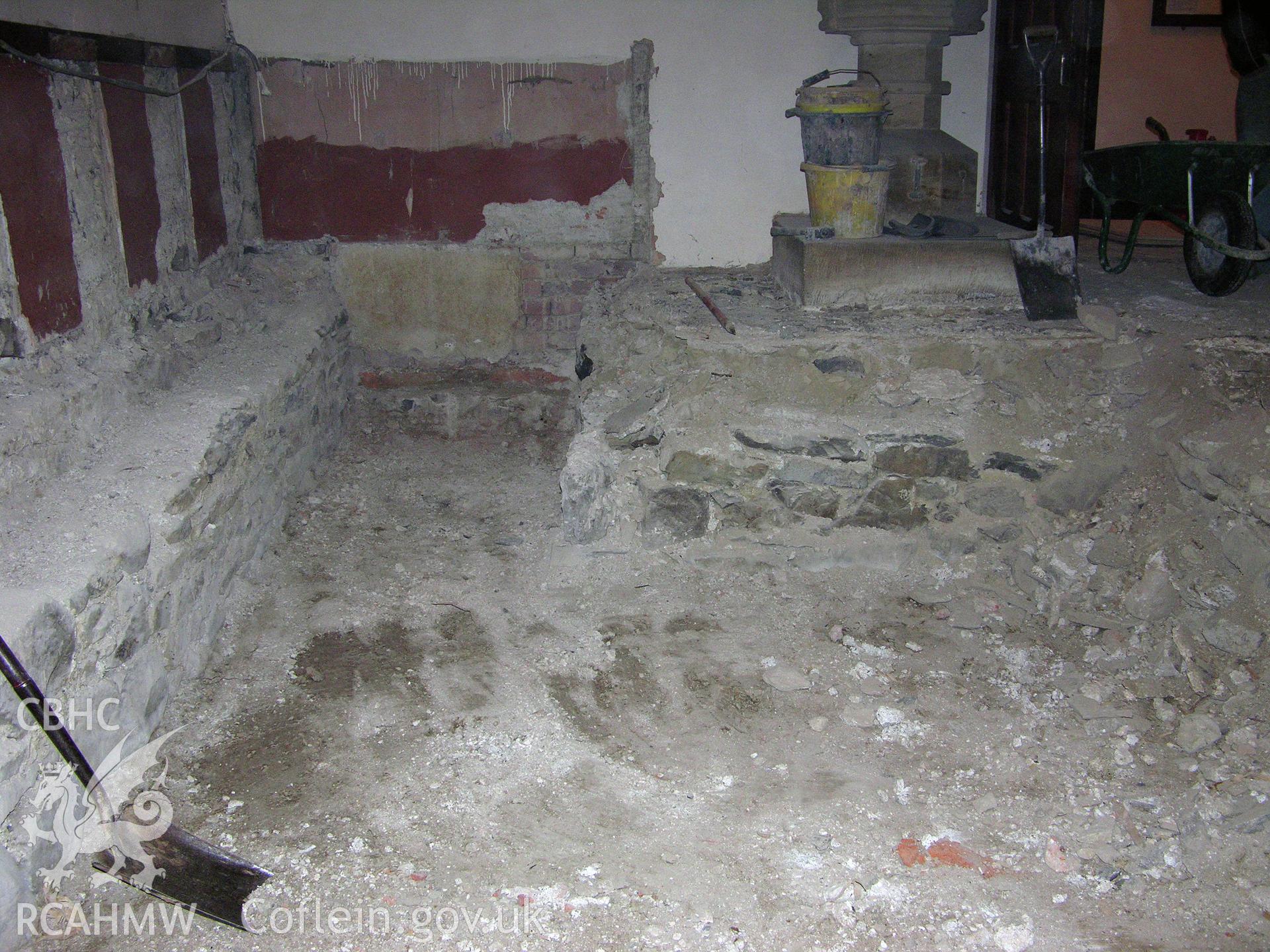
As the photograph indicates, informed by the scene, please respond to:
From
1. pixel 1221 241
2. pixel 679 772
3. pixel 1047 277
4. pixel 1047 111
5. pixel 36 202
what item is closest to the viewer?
pixel 679 772

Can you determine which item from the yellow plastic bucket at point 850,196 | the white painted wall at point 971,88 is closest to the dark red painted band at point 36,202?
the yellow plastic bucket at point 850,196

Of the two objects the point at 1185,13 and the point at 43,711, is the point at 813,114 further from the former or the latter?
the point at 43,711

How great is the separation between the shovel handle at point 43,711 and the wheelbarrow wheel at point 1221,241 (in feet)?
13.3

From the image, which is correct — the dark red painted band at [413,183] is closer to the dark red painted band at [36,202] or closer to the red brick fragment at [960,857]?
the dark red painted band at [36,202]

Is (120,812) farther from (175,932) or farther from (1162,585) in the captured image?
(1162,585)

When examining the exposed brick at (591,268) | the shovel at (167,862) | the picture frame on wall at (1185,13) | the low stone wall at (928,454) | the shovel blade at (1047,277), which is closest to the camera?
the shovel at (167,862)

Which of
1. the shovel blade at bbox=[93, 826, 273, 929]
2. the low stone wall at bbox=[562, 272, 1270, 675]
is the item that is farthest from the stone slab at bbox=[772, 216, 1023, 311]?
the shovel blade at bbox=[93, 826, 273, 929]

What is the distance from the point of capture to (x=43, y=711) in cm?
216

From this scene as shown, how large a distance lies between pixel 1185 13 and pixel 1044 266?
2.35m

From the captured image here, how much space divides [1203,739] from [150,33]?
15.2ft

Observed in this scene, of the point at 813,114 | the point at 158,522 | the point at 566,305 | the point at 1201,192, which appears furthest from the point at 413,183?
the point at 1201,192

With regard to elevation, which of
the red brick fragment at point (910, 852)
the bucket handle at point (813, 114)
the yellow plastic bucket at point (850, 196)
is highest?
the bucket handle at point (813, 114)

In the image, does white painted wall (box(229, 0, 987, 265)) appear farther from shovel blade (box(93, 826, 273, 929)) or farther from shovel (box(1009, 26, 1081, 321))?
shovel blade (box(93, 826, 273, 929))

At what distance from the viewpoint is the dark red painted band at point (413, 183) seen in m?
5.22
